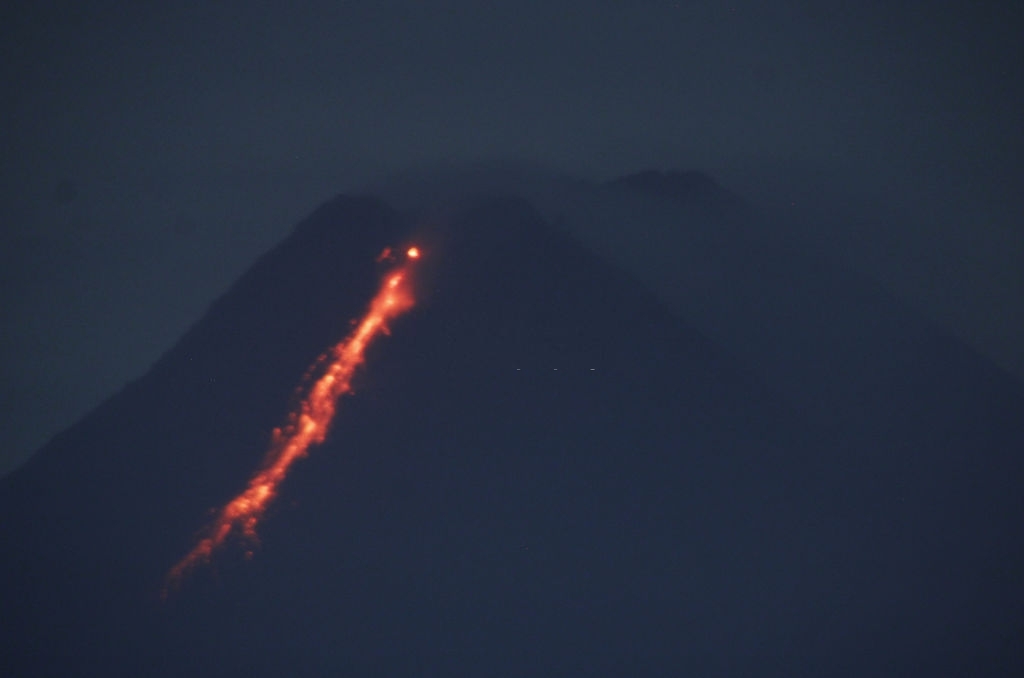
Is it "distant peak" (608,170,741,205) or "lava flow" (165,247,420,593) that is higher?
"distant peak" (608,170,741,205)

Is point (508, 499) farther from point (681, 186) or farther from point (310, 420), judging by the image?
point (681, 186)

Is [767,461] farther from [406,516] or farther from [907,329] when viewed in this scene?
[406,516]

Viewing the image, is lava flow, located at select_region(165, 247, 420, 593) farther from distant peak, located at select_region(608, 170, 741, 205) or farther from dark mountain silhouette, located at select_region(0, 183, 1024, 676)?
→ distant peak, located at select_region(608, 170, 741, 205)

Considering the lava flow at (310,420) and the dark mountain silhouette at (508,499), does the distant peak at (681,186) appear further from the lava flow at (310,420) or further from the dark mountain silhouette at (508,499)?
the lava flow at (310,420)

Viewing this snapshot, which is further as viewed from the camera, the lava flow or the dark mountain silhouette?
the lava flow

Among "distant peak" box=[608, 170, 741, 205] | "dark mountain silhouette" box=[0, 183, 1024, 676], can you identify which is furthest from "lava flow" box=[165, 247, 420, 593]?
"distant peak" box=[608, 170, 741, 205]

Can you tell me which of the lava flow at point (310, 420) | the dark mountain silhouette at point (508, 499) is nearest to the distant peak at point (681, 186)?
the dark mountain silhouette at point (508, 499)
